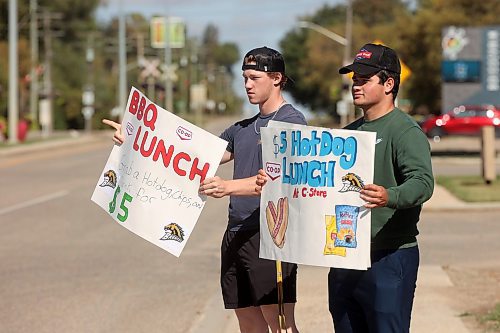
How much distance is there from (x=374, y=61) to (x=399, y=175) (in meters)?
0.54

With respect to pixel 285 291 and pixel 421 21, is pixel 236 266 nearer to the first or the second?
pixel 285 291

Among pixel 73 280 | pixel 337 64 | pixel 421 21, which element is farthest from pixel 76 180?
pixel 337 64

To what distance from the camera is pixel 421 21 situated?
58812mm

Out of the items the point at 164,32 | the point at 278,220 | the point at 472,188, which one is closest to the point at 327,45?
the point at 164,32

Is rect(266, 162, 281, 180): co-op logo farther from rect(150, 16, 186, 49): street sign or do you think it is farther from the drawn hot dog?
rect(150, 16, 186, 49): street sign

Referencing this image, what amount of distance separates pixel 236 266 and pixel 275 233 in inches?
29.7

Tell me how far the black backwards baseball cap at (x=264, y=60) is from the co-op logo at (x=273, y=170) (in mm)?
626

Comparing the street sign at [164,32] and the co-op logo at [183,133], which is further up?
the street sign at [164,32]

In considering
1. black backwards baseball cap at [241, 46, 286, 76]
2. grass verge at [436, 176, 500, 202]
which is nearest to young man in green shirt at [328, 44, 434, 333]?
black backwards baseball cap at [241, 46, 286, 76]

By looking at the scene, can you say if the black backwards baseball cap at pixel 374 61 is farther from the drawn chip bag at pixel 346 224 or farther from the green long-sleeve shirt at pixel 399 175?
the drawn chip bag at pixel 346 224

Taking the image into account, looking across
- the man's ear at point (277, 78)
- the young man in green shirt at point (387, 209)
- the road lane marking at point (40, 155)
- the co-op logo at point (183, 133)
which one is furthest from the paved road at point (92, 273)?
the road lane marking at point (40, 155)

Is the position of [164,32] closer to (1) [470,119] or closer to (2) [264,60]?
(1) [470,119]

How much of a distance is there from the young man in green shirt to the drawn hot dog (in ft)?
1.17

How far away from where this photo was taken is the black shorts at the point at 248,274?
6.23m
